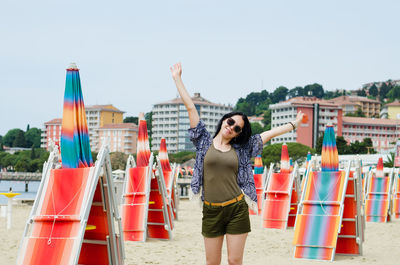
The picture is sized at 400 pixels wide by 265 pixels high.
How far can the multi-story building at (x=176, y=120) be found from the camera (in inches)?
5531

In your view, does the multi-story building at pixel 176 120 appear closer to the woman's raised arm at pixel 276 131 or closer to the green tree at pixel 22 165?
the green tree at pixel 22 165

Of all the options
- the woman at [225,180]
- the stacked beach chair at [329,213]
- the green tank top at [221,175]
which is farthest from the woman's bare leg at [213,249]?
the stacked beach chair at [329,213]

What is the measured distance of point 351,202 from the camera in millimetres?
9961

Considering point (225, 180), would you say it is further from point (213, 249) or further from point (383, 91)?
point (383, 91)

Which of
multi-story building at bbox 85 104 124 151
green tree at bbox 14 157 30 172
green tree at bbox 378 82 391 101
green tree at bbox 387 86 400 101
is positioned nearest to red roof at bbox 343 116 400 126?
green tree at bbox 387 86 400 101

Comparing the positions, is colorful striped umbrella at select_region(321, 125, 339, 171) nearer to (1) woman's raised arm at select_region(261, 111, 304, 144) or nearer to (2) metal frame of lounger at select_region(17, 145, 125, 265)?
(2) metal frame of lounger at select_region(17, 145, 125, 265)

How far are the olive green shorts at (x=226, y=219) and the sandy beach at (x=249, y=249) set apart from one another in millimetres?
4639

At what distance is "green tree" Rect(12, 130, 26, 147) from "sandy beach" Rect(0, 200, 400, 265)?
6094 inches

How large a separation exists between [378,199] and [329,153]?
950cm

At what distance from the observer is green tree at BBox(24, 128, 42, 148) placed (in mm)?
168500

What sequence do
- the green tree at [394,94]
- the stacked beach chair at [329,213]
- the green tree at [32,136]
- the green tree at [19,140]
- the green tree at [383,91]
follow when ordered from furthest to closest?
1. the green tree at [383,91]
2. the green tree at [394,94]
3. the green tree at [32,136]
4. the green tree at [19,140]
5. the stacked beach chair at [329,213]

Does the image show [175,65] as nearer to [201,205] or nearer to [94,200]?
[201,205]

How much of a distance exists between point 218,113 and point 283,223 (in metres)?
132

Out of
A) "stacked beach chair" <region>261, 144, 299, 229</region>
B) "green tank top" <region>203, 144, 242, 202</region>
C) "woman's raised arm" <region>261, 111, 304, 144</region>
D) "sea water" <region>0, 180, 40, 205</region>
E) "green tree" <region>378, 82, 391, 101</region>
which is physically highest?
"green tree" <region>378, 82, 391, 101</region>
